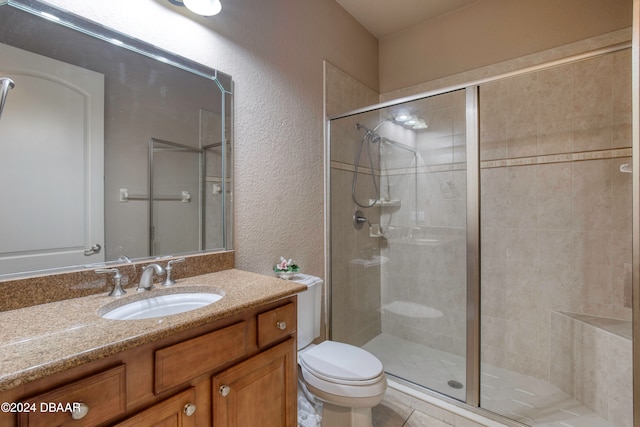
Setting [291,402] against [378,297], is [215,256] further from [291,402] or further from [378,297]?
[378,297]

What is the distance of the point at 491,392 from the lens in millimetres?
1831

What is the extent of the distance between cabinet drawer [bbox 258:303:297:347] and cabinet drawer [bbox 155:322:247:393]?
0.07 m

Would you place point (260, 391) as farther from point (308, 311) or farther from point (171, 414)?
point (308, 311)

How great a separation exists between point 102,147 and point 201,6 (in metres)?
0.76

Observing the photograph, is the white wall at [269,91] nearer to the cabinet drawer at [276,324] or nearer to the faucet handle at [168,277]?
the faucet handle at [168,277]

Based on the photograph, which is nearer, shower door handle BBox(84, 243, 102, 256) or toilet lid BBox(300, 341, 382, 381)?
shower door handle BBox(84, 243, 102, 256)

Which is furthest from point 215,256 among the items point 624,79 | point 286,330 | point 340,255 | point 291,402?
point 624,79

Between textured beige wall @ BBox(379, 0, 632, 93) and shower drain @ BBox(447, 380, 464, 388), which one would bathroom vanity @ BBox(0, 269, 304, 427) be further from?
textured beige wall @ BBox(379, 0, 632, 93)

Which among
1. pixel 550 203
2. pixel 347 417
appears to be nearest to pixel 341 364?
pixel 347 417

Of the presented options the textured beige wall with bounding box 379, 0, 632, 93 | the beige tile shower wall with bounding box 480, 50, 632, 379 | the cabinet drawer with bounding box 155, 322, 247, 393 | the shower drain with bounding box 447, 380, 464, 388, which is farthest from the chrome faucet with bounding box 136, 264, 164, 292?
the textured beige wall with bounding box 379, 0, 632, 93

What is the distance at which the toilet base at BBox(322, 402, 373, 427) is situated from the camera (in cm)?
143

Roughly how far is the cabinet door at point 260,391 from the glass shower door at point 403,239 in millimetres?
1164

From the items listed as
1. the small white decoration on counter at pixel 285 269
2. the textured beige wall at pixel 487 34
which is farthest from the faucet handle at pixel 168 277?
the textured beige wall at pixel 487 34

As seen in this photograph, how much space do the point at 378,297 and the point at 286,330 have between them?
5.01ft
